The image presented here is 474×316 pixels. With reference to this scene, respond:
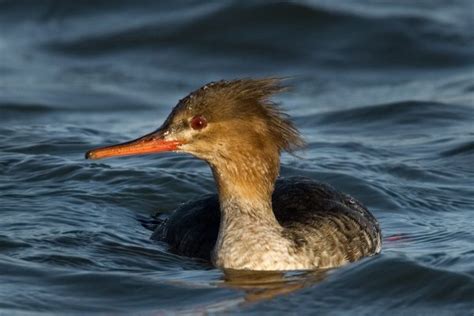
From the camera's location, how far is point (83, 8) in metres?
18.3

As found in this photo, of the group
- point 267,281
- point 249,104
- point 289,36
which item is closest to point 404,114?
point 289,36

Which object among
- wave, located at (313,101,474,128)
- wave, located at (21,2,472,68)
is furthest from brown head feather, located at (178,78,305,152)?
wave, located at (21,2,472,68)

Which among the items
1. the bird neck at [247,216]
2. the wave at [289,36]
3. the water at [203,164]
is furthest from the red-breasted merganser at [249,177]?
the wave at [289,36]

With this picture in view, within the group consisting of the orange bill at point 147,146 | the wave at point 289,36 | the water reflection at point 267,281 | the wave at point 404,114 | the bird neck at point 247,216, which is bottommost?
the water reflection at point 267,281

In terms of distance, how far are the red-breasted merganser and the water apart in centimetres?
17

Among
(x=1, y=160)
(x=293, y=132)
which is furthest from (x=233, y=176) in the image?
(x=1, y=160)

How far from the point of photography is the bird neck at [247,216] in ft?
29.5

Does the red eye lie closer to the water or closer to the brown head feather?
the brown head feather

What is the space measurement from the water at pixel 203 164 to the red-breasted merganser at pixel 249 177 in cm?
17

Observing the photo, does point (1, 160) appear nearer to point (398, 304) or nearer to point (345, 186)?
point (345, 186)

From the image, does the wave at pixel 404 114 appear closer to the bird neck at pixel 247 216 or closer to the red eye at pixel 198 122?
the bird neck at pixel 247 216

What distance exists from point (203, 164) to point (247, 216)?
122 inches

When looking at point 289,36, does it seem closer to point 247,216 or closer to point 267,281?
point 247,216

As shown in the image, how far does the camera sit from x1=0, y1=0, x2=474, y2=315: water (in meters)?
8.71
